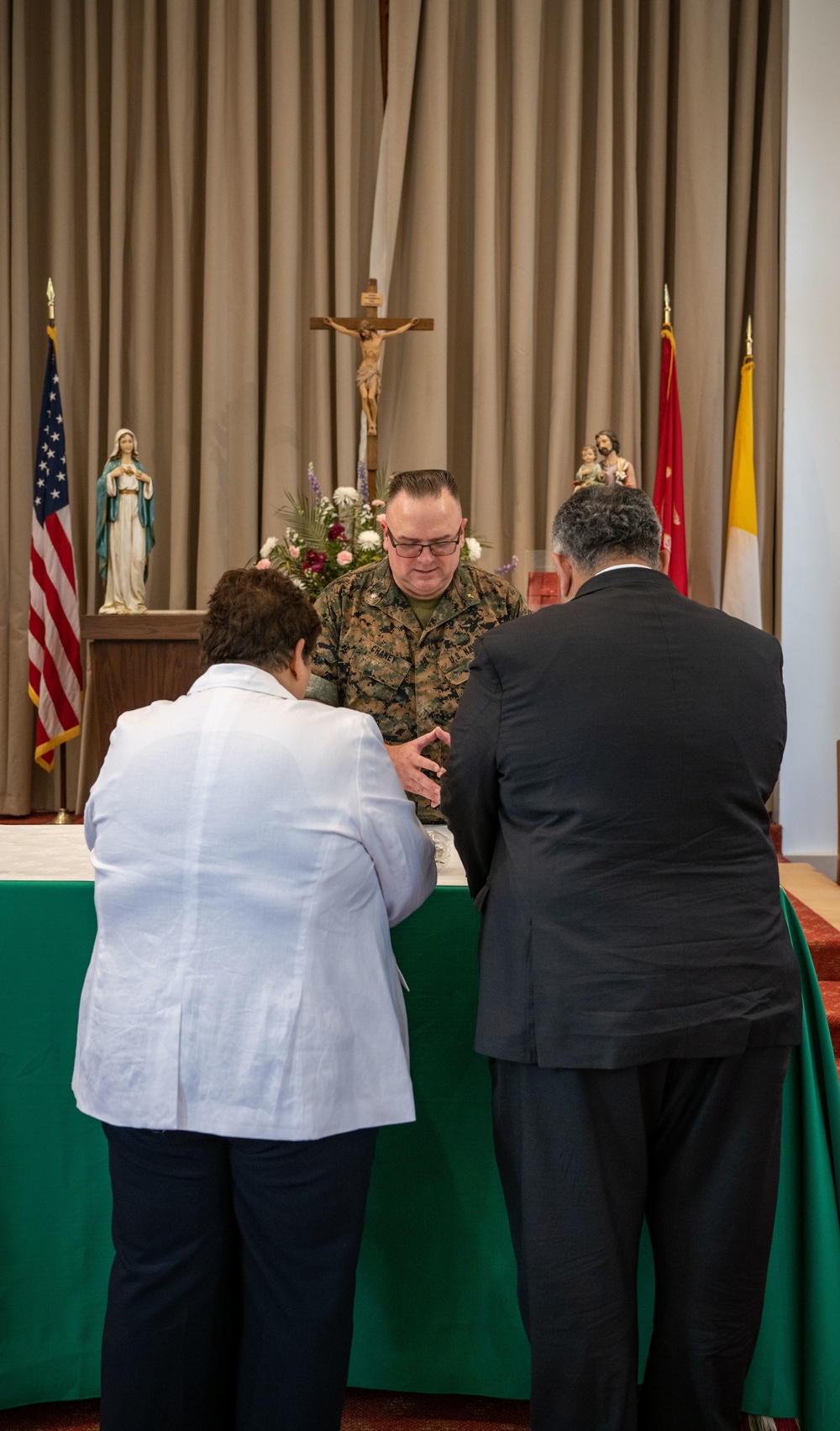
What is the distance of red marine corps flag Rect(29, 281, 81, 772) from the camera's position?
19.2 ft

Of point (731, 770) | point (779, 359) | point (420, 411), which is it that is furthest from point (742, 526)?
point (731, 770)

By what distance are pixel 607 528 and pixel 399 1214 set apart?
48.4 inches

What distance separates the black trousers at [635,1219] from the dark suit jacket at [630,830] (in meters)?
0.08

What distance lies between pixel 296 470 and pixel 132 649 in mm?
1637

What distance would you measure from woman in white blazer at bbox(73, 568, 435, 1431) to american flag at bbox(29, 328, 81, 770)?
4.46 meters

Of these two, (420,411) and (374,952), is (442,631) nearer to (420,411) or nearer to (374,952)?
(374,952)

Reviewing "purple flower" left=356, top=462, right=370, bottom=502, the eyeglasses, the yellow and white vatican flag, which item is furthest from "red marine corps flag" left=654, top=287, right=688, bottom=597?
the eyeglasses

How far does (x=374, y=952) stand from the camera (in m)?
1.63

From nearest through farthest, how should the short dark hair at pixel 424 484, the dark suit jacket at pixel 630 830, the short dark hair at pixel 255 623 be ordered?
the dark suit jacket at pixel 630 830
the short dark hair at pixel 255 623
the short dark hair at pixel 424 484

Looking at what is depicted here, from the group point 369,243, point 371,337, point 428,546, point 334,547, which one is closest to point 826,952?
point 334,547

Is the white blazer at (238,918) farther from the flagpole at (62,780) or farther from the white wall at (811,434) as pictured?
the flagpole at (62,780)

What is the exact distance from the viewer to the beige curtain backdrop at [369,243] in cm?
603

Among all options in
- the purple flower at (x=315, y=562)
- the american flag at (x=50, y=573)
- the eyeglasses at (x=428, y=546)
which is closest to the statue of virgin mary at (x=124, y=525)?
the american flag at (x=50, y=573)

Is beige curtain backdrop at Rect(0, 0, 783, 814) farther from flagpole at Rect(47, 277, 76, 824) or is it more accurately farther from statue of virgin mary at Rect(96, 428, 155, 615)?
statue of virgin mary at Rect(96, 428, 155, 615)
